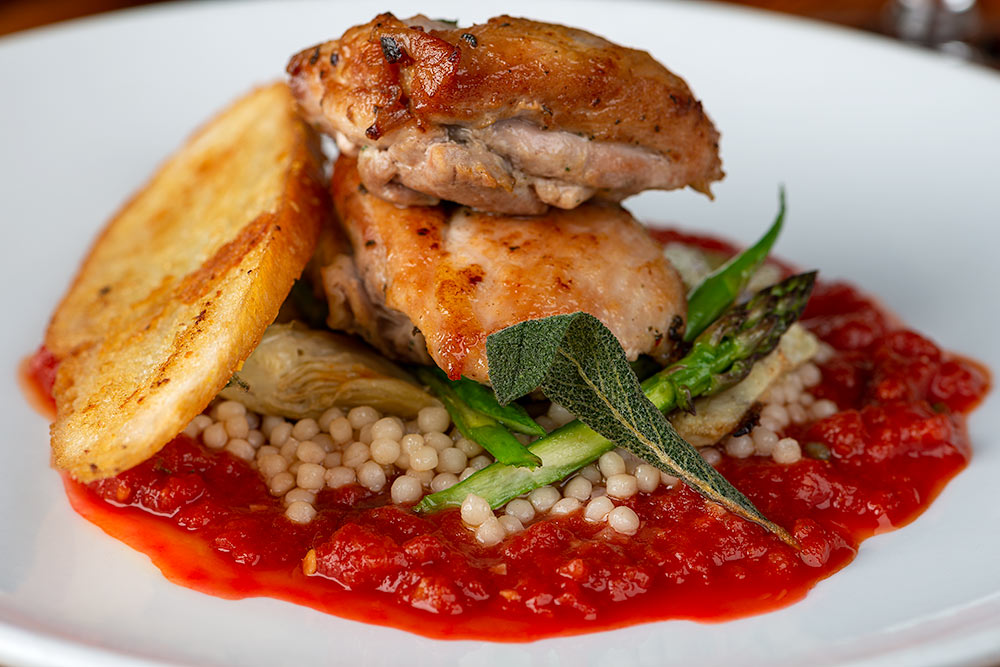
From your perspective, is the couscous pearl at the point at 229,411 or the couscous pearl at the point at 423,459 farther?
the couscous pearl at the point at 229,411

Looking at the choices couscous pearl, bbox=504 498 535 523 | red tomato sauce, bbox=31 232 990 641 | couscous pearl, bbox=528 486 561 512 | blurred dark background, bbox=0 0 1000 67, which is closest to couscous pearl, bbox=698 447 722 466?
red tomato sauce, bbox=31 232 990 641

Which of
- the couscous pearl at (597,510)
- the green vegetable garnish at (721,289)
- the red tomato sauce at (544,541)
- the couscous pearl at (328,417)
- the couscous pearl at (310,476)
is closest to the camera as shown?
the red tomato sauce at (544,541)

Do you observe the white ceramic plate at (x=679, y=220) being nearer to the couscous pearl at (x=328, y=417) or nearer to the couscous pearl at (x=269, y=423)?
the couscous pearl at (x=269, y=423)

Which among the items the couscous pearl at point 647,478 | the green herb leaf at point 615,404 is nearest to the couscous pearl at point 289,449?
the green herb leaf at point 615,404

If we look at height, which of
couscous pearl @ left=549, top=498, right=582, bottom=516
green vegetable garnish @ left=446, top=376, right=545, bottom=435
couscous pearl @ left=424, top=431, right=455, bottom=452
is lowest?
couscous pearl @ left=549, top=498, right=582, bottom=516

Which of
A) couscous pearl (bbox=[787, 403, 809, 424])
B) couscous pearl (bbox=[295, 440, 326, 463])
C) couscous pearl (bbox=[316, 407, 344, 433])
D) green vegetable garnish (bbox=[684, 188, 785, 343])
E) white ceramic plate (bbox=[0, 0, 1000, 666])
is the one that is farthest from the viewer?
green vegetable garnish (bbox=[684, 188, 785, 343])

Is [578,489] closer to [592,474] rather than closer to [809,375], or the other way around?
[592,474]

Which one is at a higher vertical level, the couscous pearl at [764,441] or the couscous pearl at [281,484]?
the couscous pearl at [764,441]

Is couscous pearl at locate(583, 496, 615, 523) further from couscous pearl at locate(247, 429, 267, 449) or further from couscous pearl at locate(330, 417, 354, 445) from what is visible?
couscous pearl at locate(247, 429, 267, 449)
